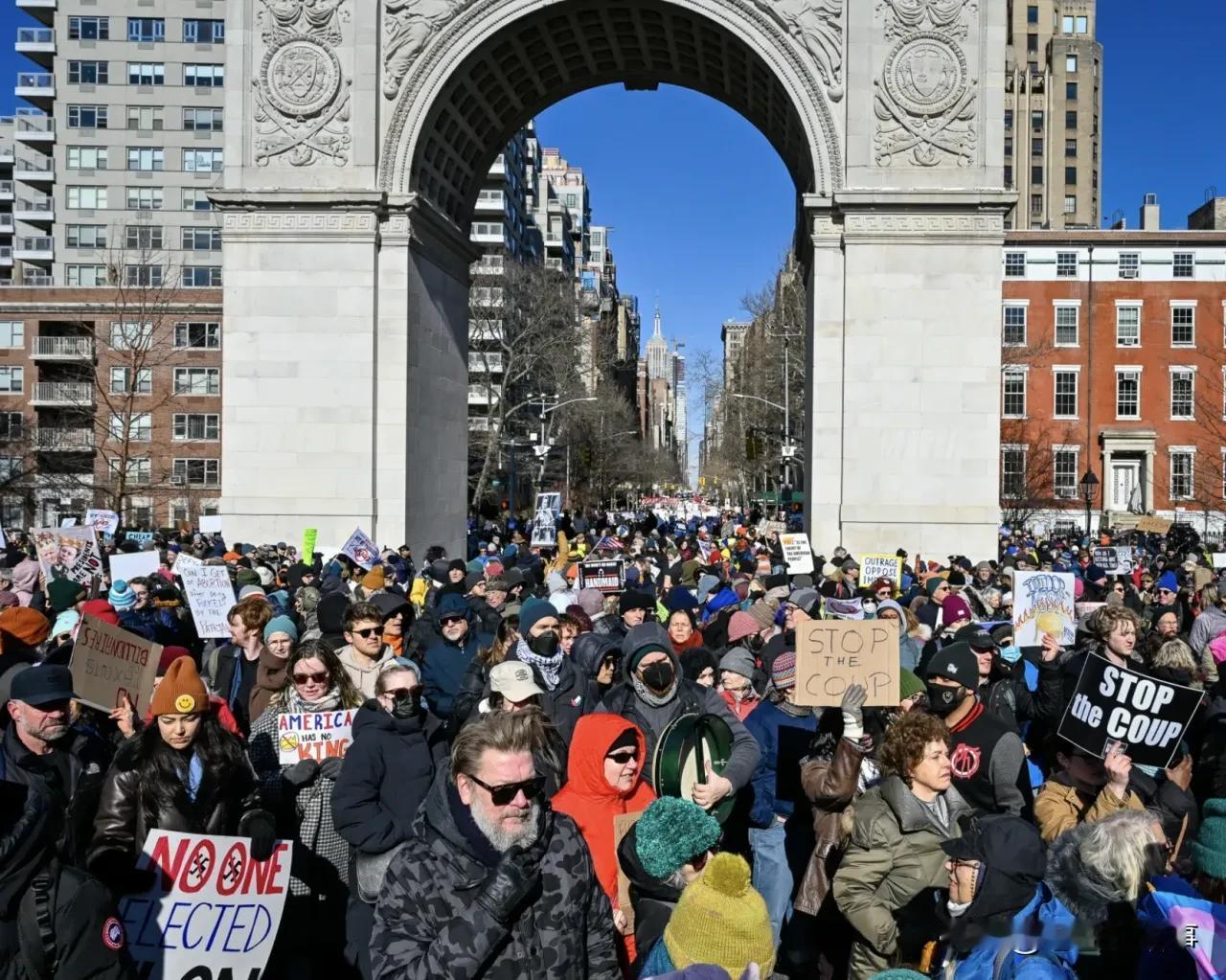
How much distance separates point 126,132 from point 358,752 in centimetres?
6777

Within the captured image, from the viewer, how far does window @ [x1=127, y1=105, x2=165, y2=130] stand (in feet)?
216

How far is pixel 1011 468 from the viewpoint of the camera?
56.8 metres

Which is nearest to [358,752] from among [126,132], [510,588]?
[510,588]

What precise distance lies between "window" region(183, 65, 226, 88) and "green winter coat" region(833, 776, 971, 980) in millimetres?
67340

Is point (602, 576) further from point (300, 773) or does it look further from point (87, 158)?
point (87, 158)

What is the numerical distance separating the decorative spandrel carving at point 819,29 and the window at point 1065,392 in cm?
3682

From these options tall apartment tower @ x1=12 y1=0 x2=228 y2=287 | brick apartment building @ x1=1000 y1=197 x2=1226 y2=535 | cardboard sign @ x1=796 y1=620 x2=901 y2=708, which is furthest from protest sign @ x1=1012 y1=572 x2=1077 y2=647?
tall apartment tower @ x1=12 y1=0 x2=228 y2=287

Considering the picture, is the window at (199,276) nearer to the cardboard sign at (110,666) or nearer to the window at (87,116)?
the window at (87,116)

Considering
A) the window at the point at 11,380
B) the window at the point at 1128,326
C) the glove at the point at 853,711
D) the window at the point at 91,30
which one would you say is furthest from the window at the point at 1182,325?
the glove at the point at 853,711

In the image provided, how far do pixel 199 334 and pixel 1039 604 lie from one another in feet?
180

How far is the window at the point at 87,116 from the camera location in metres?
66.2

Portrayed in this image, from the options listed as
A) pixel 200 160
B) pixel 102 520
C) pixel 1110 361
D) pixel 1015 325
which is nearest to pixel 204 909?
pixel 102 520

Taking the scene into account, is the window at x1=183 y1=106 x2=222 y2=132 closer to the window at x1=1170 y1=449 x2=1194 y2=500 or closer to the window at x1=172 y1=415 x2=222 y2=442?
the window at x1=172 y1=415 x2=222 y2=442

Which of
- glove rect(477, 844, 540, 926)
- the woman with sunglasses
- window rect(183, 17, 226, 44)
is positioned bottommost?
the woman with sunglasses
